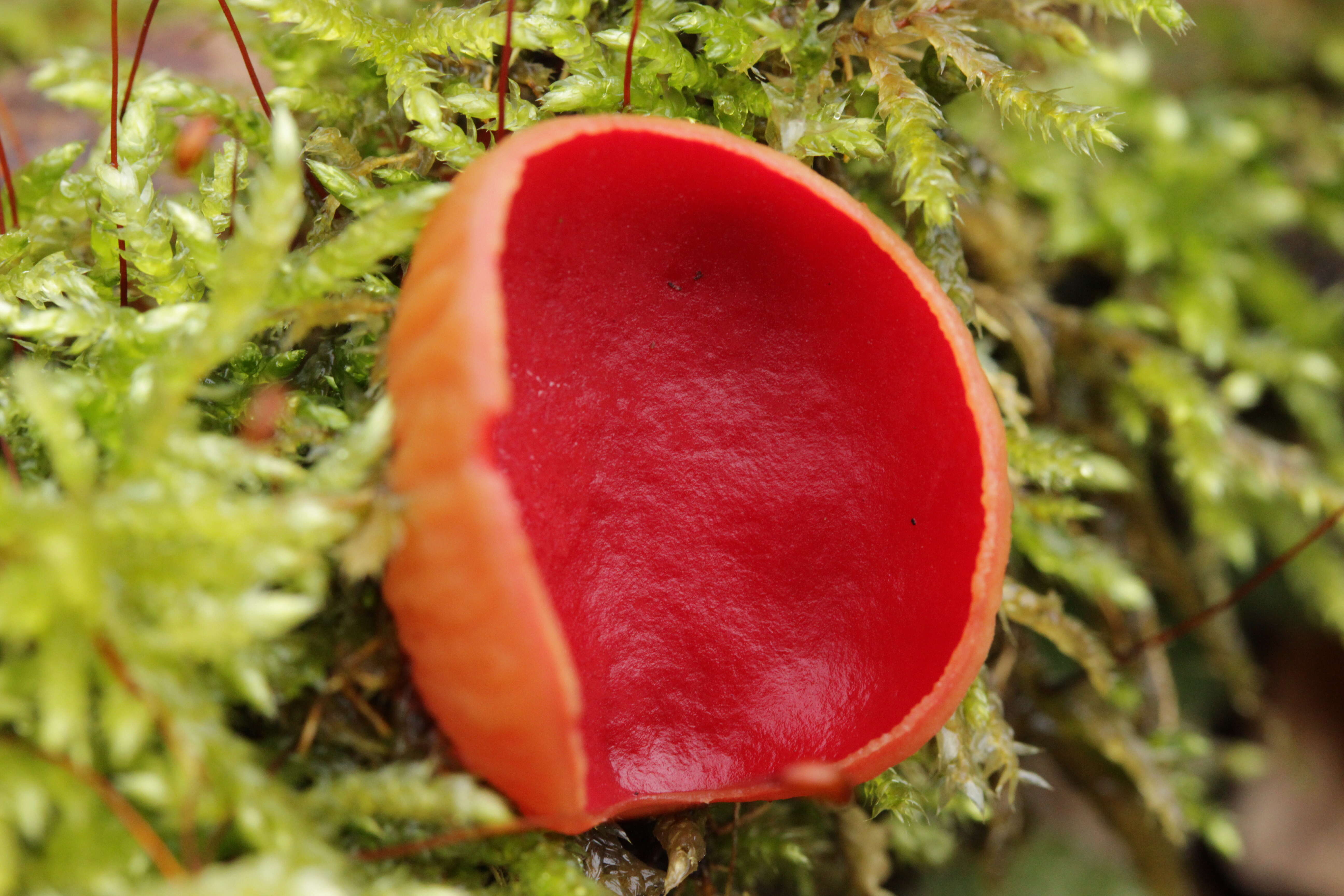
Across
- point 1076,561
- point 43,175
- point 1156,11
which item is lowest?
point 1076,561

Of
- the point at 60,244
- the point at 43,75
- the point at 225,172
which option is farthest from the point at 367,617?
the point at 43,75

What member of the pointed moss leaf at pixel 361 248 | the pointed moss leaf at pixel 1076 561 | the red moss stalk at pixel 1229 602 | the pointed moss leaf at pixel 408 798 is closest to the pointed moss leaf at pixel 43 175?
the pointed moss leaf at pixel 361 248

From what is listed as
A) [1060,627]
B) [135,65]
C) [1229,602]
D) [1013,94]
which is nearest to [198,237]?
[135,65]

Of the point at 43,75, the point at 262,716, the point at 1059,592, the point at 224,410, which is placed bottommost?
the point at 1059,592

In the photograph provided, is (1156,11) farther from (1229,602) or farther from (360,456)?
(360,456)

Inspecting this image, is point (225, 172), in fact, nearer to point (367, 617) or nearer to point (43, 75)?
point (43, 75)

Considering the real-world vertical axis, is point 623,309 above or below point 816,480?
above

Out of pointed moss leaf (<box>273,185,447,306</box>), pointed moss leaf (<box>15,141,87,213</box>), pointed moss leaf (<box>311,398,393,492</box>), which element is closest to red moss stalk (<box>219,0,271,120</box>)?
pointed moss leaf (<box>15,141,87,213</box>)
